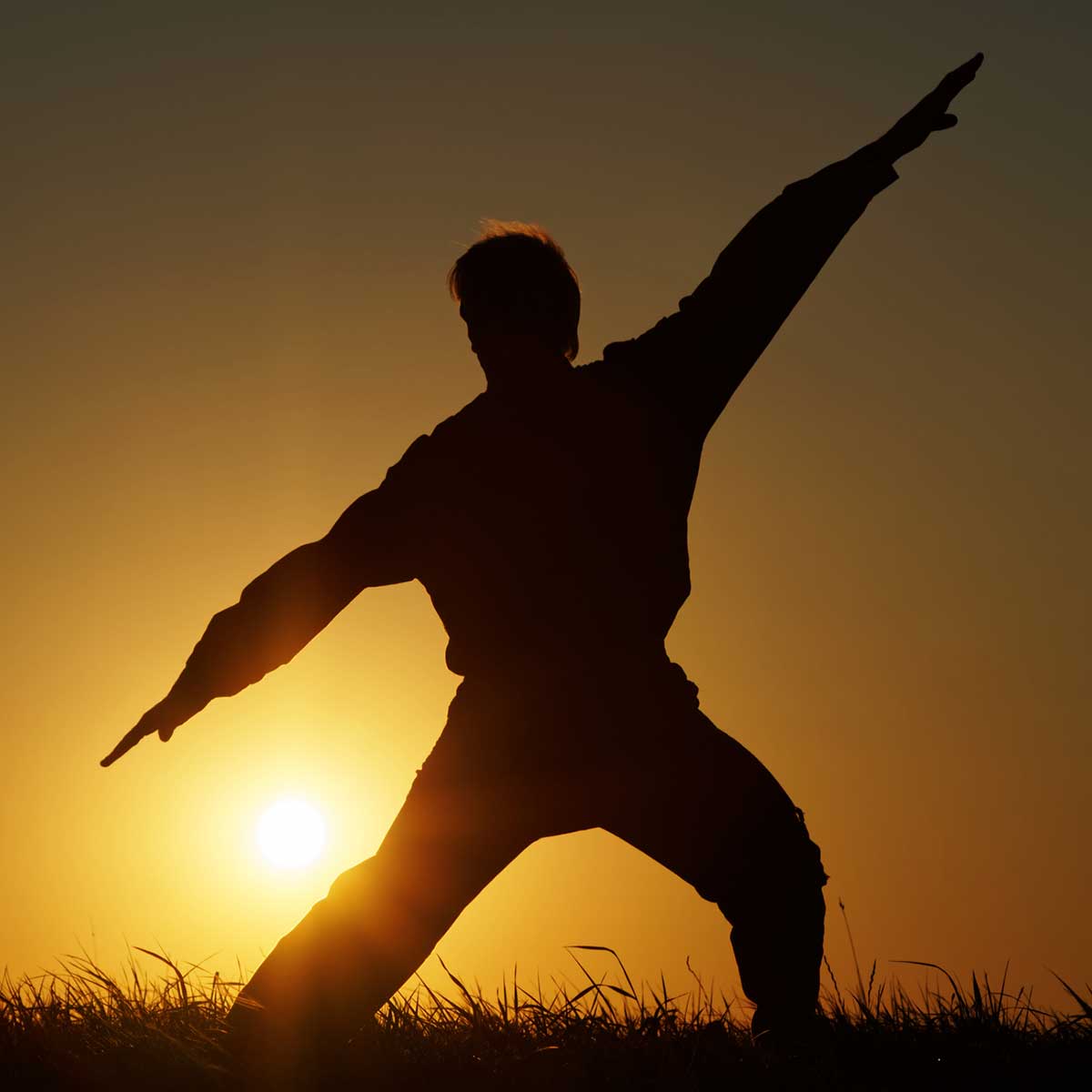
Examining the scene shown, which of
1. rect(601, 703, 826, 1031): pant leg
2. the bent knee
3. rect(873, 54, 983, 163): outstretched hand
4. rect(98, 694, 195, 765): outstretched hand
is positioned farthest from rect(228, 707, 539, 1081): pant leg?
rect(873, 54, 983, 163): outstretched hand

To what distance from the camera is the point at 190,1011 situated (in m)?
4.39

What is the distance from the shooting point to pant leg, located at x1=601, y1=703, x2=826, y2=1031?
404 centimetres

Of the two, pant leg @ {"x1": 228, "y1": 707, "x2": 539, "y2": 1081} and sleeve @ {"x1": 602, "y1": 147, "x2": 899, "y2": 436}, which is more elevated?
sleeve @ {"x1": 602, "y1": 147, "x2": 899, "y2": 436}

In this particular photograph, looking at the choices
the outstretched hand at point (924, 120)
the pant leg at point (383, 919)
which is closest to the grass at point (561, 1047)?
the pant leg at point (383, 919)

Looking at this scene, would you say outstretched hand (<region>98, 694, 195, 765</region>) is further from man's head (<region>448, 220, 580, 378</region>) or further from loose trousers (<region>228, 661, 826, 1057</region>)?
man's head (<region>448, 220, 580, 378</region>)

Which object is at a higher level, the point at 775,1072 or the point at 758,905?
the point at 758,905

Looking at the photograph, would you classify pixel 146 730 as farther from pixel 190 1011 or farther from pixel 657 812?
pixel 657 812

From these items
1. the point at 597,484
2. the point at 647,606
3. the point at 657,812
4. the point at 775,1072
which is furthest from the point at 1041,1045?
the point at 597,484

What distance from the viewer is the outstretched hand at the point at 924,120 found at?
4.88 m

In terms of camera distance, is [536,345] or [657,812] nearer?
[657,812]

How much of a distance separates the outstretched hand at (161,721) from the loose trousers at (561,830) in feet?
2.25

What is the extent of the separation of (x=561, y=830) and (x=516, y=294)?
1498 millimetres

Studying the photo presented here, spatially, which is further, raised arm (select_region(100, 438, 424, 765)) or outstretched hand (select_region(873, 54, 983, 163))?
outstretched hand (select_region(873, 54, 983, 163))

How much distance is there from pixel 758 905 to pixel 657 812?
0.37m
